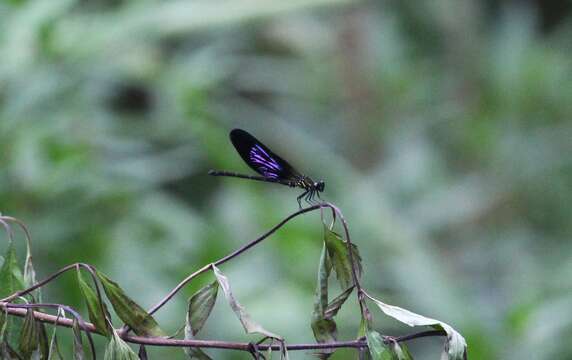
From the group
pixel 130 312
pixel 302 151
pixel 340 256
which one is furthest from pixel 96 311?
pixel 302 151

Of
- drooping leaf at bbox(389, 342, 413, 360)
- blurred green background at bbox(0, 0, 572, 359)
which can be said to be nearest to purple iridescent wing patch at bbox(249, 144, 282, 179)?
drooping leaf at bbox(389, 342, 413, 360)

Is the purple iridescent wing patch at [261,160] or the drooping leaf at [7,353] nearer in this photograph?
the drooping leaf at [7,353]

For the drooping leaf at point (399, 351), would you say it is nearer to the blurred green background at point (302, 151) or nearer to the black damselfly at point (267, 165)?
the black damselfly at point (267, 165)

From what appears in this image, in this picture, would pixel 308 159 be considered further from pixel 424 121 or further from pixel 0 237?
pixel 0 237

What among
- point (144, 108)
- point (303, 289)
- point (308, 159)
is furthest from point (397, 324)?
point (144, 108)

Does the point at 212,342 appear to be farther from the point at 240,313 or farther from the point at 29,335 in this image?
the point at 29,335

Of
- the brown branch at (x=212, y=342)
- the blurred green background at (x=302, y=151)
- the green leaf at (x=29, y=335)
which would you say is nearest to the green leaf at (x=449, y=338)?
the brown branch at (x=212, y=342)

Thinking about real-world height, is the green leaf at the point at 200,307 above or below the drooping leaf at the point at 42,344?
above
